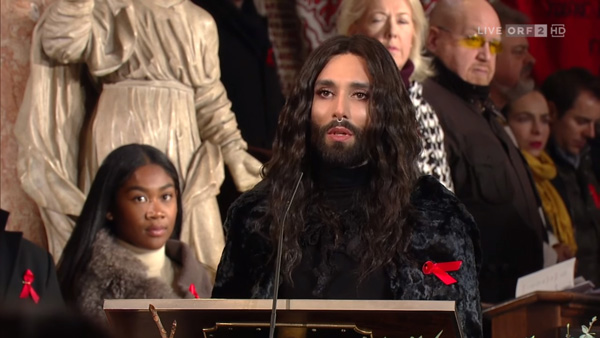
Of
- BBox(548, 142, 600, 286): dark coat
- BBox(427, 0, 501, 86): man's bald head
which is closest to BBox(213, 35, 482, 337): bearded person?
BBox(427, 0, 501, 86): man's bald head

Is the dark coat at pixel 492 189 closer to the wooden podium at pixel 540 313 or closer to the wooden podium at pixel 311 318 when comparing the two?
the wooden podium at pixel 540 313

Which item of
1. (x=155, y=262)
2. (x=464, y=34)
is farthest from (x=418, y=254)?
(x=464, y=34)

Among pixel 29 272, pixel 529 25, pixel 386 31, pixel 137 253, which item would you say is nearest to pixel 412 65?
pixel 386 31

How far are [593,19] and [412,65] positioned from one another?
50.4 inches

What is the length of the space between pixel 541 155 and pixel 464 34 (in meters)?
0.86

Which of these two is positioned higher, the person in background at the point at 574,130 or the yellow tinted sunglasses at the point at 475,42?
the yellow tinted sunglasses at the point at 475,42

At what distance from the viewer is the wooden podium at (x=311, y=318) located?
1.92 m

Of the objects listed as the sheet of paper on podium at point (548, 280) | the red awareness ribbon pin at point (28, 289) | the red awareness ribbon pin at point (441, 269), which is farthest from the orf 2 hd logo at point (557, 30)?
the red awareness ribbon pin at point (441, 269)

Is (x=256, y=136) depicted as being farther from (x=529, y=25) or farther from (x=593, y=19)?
(x=593, y=19)

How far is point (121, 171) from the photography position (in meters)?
5.15

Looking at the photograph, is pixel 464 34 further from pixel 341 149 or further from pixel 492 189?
pixel 341 149

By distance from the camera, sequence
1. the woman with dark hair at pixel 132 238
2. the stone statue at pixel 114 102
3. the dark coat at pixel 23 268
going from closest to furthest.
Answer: the dark coat at pixel 23 268 → the woman with dark hair at pixel 132 238 → the stone statue at pixel 114 102

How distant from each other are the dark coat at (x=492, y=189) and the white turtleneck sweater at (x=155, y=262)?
169 cm

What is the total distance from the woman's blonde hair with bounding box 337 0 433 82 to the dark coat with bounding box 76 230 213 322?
166cm
